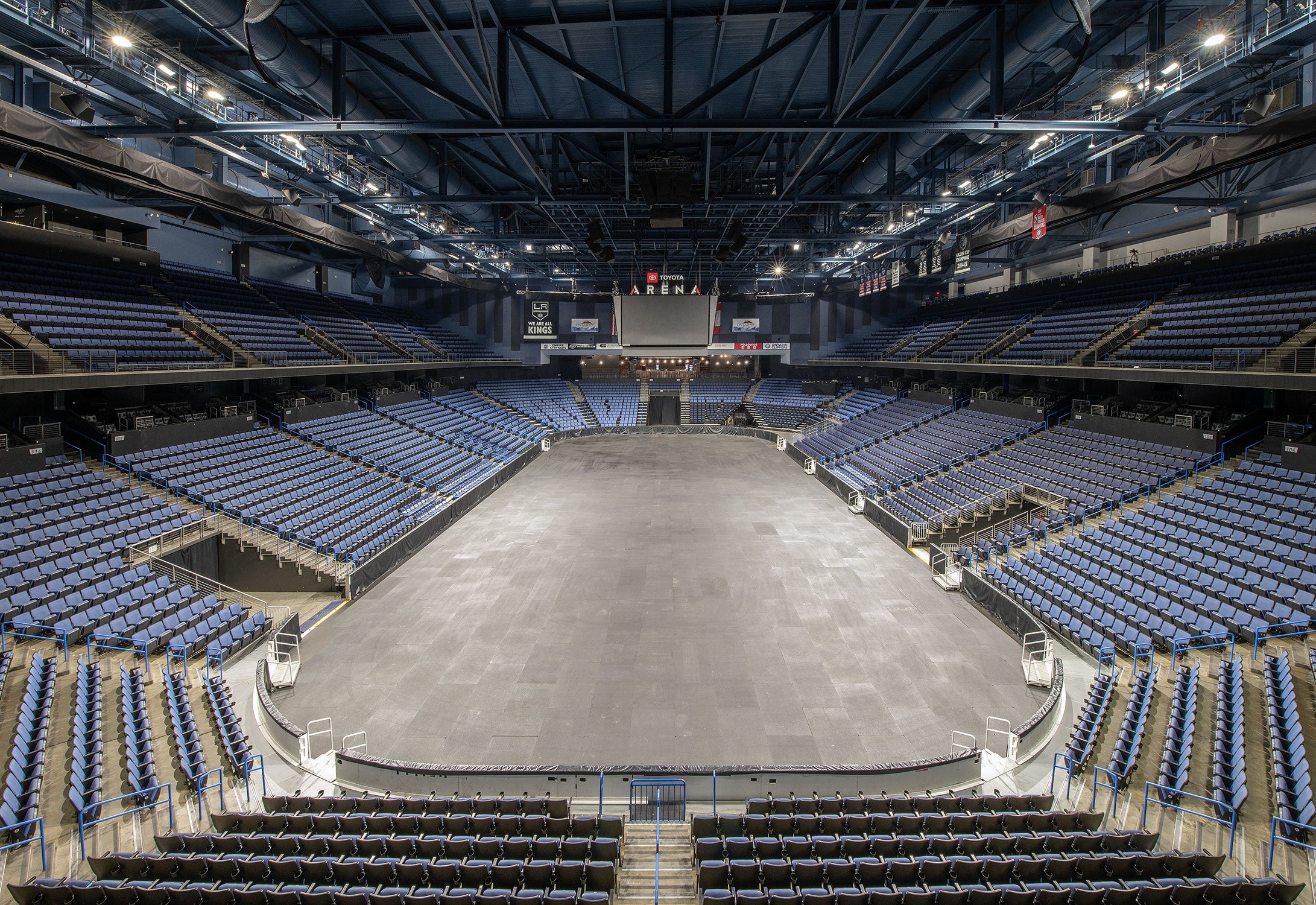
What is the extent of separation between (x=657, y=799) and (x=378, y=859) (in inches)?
127

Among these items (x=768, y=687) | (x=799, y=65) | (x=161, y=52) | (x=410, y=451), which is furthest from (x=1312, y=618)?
(x=410, y=451)

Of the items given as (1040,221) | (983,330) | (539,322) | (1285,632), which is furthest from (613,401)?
(1285,632)

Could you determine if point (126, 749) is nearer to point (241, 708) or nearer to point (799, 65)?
point (241, 708)

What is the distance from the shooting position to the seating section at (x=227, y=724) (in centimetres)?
800

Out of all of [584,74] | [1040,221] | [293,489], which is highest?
[1040,221]

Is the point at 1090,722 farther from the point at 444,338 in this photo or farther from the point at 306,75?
the point at 444,338

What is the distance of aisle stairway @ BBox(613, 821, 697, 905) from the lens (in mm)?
5867

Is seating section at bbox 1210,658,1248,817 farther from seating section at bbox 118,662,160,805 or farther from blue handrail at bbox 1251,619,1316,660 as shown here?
seating section at bbox 118,662,160,805

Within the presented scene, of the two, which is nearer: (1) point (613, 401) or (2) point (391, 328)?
(2) point (391, 328)

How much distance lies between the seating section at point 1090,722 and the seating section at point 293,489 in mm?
15550

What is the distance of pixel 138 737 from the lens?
8109mm

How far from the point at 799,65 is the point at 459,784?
1444 centimetres

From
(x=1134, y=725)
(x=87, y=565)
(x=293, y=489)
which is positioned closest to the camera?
(x=1134, y=725)

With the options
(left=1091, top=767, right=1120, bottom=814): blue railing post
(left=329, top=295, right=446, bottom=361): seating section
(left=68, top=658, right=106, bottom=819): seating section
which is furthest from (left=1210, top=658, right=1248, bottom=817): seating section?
(left=329, top=295, right=446, bottom=361): seating section
